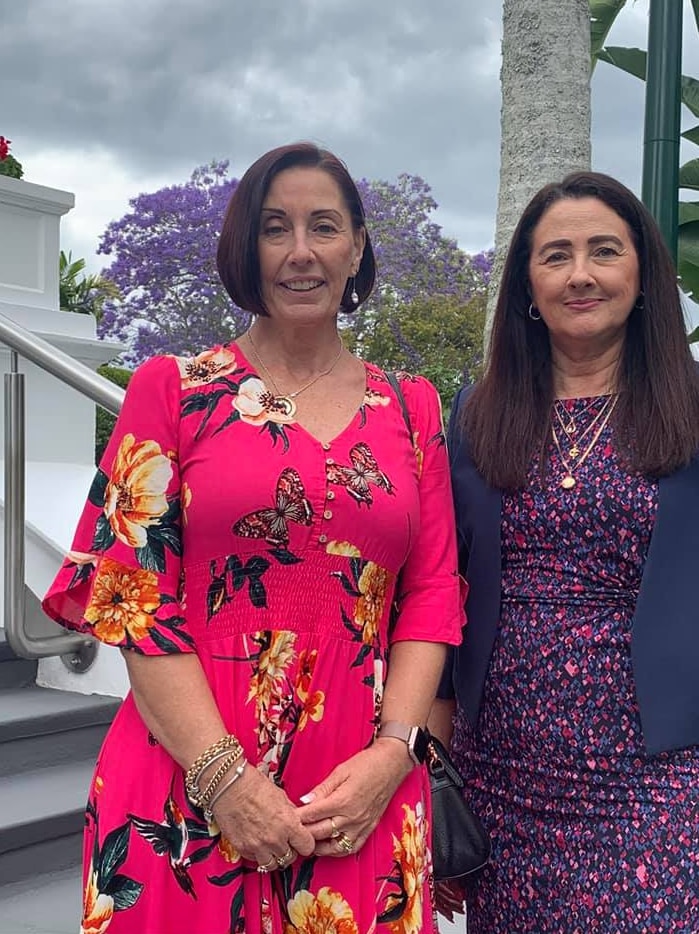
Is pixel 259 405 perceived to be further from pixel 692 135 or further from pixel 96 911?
pixel 692 135

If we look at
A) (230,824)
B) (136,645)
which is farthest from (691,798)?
(136,645)

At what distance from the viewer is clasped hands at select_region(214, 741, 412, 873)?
1.79m

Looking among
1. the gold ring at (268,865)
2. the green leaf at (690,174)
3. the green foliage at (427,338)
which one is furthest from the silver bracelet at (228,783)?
the green foliage at (427,338)

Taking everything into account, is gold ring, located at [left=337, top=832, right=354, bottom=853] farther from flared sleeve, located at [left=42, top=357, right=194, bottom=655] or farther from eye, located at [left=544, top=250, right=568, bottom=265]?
eye, located at [left=544, top=250, right=568, bottom=265]

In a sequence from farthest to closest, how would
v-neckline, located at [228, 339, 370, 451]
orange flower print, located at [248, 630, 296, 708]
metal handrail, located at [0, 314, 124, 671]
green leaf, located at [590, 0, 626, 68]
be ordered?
1. green leaf, located at [590, 0, 626, 68]
2. metal handrail, located at [0, 314, 124, 671]
3. v-neckline, located at [228, 339, 370, 451]
4. orange flower print, located at [248, 630, 296, 708]

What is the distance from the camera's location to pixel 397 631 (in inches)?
81.9

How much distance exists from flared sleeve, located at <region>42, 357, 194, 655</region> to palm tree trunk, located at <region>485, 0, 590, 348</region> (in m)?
3.23

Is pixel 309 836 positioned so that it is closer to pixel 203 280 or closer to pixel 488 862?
pixel 488 862

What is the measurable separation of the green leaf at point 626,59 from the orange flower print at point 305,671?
33.6 feet

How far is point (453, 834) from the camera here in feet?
7.22

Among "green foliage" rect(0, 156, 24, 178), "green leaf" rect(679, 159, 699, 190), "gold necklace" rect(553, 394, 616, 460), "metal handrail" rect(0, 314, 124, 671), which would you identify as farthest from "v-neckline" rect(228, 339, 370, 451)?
"green leaf" rect(679, 159, 699, 190)

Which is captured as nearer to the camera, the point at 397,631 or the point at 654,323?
the point at 397,631

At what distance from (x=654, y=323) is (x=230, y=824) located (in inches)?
51.1

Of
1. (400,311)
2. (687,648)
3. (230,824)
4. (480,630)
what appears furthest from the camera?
(400,311)
